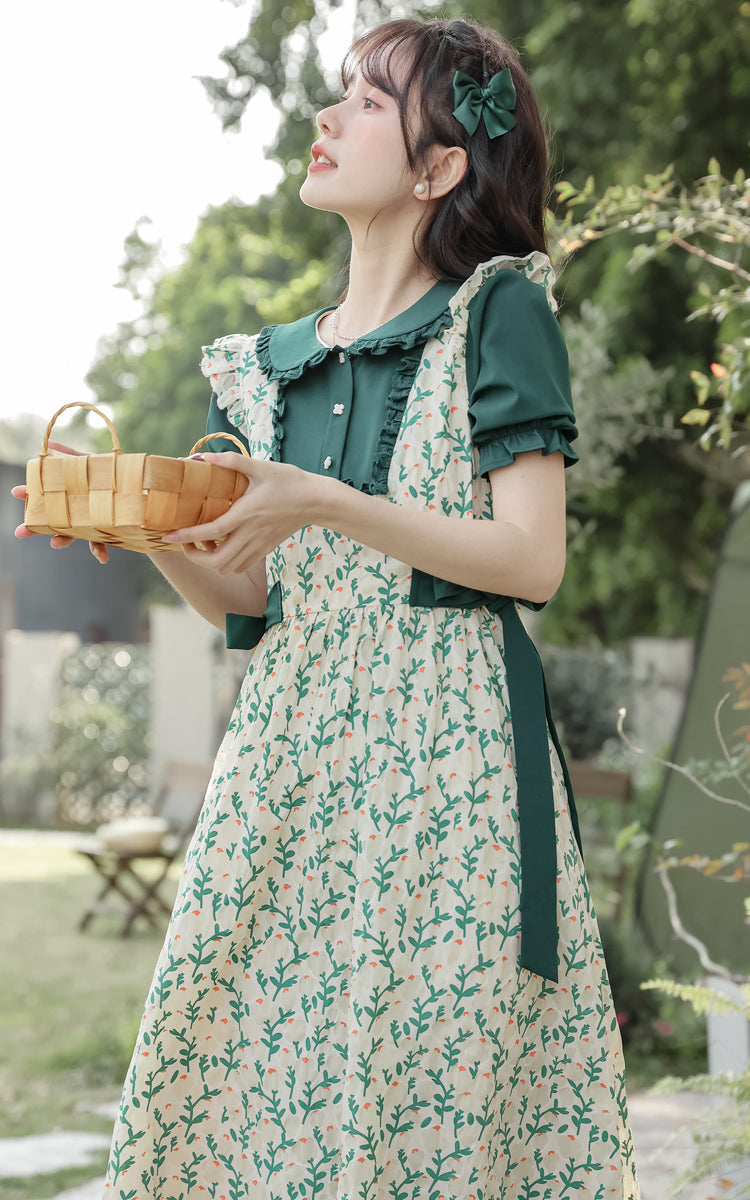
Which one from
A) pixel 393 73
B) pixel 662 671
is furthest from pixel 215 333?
pixel 393 73

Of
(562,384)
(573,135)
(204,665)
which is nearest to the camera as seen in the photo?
(562,384)

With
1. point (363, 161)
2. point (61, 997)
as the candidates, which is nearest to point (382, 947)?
point (363, 161)

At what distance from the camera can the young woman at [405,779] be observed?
3.92 feet

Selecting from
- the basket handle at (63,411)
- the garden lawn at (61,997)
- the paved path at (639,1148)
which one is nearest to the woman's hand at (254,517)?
the basket handle at (63,411)

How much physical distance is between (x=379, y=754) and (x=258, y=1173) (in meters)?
0.48

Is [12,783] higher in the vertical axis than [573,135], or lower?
lower

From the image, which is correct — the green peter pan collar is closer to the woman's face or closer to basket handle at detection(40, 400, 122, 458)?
the woman's face

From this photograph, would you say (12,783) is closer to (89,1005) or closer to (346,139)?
(89,1005)

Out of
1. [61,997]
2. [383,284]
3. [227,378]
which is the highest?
[383,284]

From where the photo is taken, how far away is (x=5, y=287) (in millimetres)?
16297

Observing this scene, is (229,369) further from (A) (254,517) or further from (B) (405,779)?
(B) (405,779)

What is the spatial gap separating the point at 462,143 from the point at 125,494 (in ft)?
2.13

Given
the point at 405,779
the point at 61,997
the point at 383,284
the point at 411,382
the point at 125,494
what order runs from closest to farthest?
the point at 125,494 → the point at 405,779 → the point at 411,382 → the point at 383,284 → the point at 61,997

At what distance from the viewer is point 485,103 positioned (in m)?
1.39
